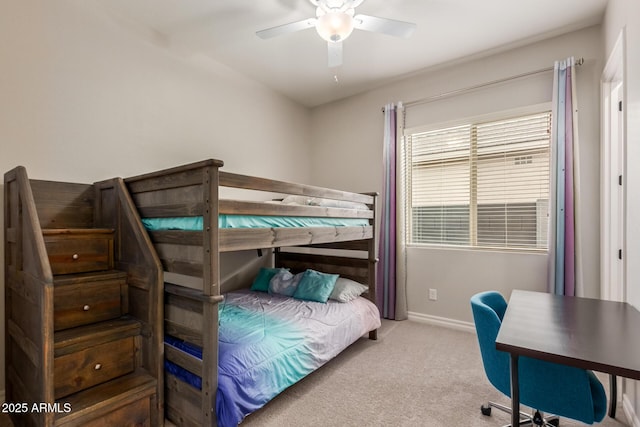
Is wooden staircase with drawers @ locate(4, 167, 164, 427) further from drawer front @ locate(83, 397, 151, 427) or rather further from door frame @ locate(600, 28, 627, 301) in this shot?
door frame @ locate(600, 28, 627, 301)

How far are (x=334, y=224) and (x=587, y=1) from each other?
8.23 feet

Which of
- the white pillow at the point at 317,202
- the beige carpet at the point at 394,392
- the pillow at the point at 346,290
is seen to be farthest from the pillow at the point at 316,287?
the white pillow at the point at 317,202

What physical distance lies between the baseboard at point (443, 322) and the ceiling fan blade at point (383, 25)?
2.75 meters

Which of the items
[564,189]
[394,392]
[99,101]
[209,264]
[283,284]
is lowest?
[394,392]

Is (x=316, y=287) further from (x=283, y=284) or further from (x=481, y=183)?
(x=481, y=183)

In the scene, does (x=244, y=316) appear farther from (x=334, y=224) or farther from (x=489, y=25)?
(x=489, y=25)

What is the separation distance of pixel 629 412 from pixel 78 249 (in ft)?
10.9

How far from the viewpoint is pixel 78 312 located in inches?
68.2

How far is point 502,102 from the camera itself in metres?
3.09

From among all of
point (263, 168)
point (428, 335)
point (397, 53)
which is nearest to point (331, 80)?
point (397, 53)

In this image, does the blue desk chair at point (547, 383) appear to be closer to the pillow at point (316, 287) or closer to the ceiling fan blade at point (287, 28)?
the pillow at point (316, 287)

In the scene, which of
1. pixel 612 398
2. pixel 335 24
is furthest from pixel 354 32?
pixel 612 398

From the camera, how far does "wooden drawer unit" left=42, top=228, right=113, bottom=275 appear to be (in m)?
1.80

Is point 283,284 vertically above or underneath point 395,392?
above
